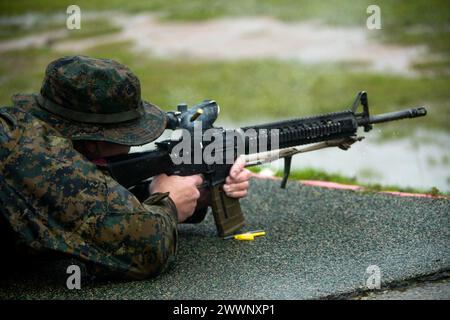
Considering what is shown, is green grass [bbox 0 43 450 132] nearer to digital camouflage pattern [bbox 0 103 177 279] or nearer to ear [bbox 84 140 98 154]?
ear [bbox 84 140 98 154]

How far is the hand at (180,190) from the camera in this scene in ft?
14.9

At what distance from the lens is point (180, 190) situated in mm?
4566

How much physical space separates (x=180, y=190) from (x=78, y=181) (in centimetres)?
75

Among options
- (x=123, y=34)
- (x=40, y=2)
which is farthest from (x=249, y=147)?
(x=40, y=2)

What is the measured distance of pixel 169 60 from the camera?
1384 centimetres

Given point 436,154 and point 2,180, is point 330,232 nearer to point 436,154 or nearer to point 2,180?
point 2,180

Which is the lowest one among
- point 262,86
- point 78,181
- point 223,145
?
point 262,86

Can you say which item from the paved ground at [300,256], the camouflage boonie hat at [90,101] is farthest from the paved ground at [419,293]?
the camouflage boonie hat at [90,101]

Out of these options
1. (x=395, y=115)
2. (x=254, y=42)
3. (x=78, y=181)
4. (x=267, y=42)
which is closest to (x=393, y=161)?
(x=395, y=115)

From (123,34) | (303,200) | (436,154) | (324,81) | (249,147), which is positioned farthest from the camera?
(123,34)

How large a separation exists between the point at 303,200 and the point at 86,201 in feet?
7.36

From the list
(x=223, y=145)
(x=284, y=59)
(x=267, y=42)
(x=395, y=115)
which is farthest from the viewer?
(x=267, y=42)

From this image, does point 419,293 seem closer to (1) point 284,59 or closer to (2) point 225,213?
(2) point 225,213

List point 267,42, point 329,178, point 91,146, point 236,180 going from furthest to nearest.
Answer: point 267,42, point 329,178, point 236,180, point 91,146
